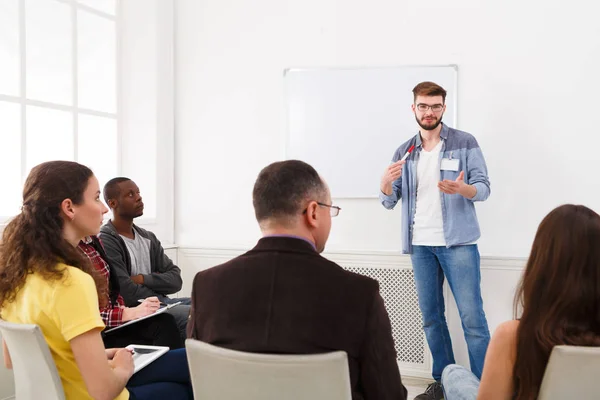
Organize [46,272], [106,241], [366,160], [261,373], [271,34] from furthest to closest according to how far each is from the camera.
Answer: [271,34], [366,160], [106,241], [46,272], [261,373]

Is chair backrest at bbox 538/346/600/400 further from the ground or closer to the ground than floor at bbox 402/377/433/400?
Answer: further from the ground

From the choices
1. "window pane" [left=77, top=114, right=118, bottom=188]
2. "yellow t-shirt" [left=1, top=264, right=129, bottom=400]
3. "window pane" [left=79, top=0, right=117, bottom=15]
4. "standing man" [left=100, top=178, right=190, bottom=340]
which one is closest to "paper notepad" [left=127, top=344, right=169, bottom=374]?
"yellow t-shirt" [left=1, top=264, right=129, bottom=400]

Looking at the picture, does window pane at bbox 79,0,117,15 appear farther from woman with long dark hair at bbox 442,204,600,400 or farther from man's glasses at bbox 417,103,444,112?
woman with long dark hair at bbox 442,204,600,400

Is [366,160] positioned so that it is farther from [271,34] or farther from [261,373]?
[261,373]

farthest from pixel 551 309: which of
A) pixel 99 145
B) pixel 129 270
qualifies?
pixel 99 145

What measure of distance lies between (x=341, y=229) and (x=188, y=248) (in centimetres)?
119

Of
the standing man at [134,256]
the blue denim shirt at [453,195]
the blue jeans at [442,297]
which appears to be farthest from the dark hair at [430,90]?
the standing man at [134,256]

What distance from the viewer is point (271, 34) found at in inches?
159

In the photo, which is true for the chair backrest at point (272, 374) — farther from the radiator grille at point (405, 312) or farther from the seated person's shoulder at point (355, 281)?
the radiator grille at point (405, 312)

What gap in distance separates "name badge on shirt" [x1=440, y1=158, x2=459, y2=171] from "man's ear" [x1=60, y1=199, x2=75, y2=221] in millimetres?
2115

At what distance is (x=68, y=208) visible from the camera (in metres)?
1.73

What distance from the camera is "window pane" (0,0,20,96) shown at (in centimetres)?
323


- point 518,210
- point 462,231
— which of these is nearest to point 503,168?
point 518,210

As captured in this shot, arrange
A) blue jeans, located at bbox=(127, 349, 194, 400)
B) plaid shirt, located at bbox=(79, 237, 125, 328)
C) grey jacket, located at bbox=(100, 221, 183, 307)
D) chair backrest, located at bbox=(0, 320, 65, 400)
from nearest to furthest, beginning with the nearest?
chair backrest, located at bbox=(0, 320, 65, 400) → blue jeans, located at bbox=(127, 349, 194, 400) → plaid shirt, located at bbox=(79, 237, 125, 328) → grey jacket, located at bbox=(100, 221, 183, 307)
